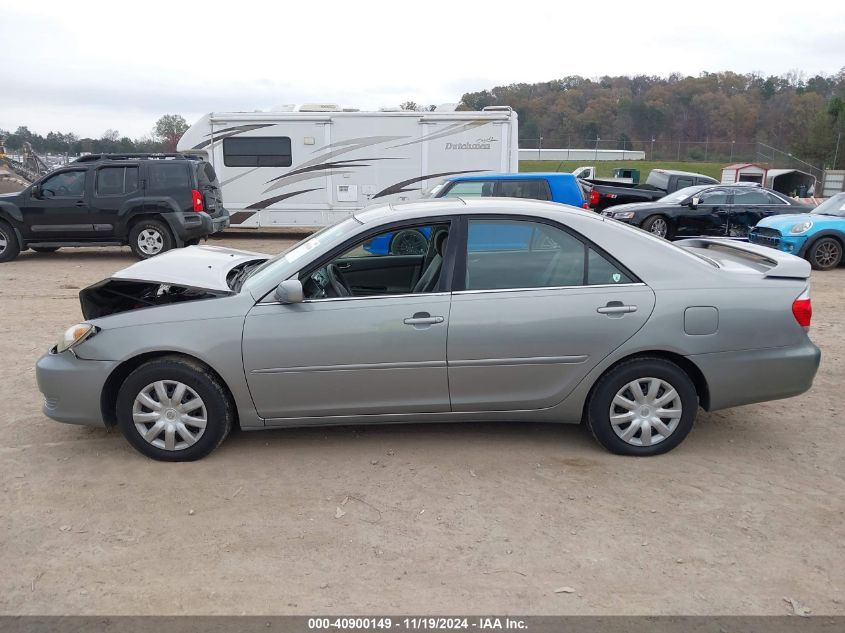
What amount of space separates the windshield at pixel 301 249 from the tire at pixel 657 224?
35.0ft

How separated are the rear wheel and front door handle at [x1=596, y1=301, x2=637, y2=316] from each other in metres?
10.6

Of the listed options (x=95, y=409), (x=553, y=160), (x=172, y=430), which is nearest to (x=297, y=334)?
(x=172, y=430)

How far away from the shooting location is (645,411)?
414 cm

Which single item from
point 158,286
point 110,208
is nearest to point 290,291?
point 158,286

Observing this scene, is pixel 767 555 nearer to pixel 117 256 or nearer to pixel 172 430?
pixel 172 430

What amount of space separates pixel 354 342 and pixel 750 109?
3000 inches

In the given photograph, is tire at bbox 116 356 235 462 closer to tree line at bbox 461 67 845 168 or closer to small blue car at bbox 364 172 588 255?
small blue car at bbox 364 172 588 255

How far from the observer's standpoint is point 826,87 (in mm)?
75875

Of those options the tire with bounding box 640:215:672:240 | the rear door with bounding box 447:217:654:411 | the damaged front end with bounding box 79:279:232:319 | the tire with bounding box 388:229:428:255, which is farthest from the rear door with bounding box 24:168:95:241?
the tire with bounding box 640:215:672:240

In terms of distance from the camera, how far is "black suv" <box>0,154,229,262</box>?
12422 mm

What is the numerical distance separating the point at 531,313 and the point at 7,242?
12.1m

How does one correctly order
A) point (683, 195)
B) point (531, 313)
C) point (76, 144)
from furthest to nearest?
1. point (76, 144)
2. point (683, 195)
3. point (531, 313)

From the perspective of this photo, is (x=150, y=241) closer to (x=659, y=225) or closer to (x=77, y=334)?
(x=77, y=334)

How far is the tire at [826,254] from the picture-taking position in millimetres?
11500
